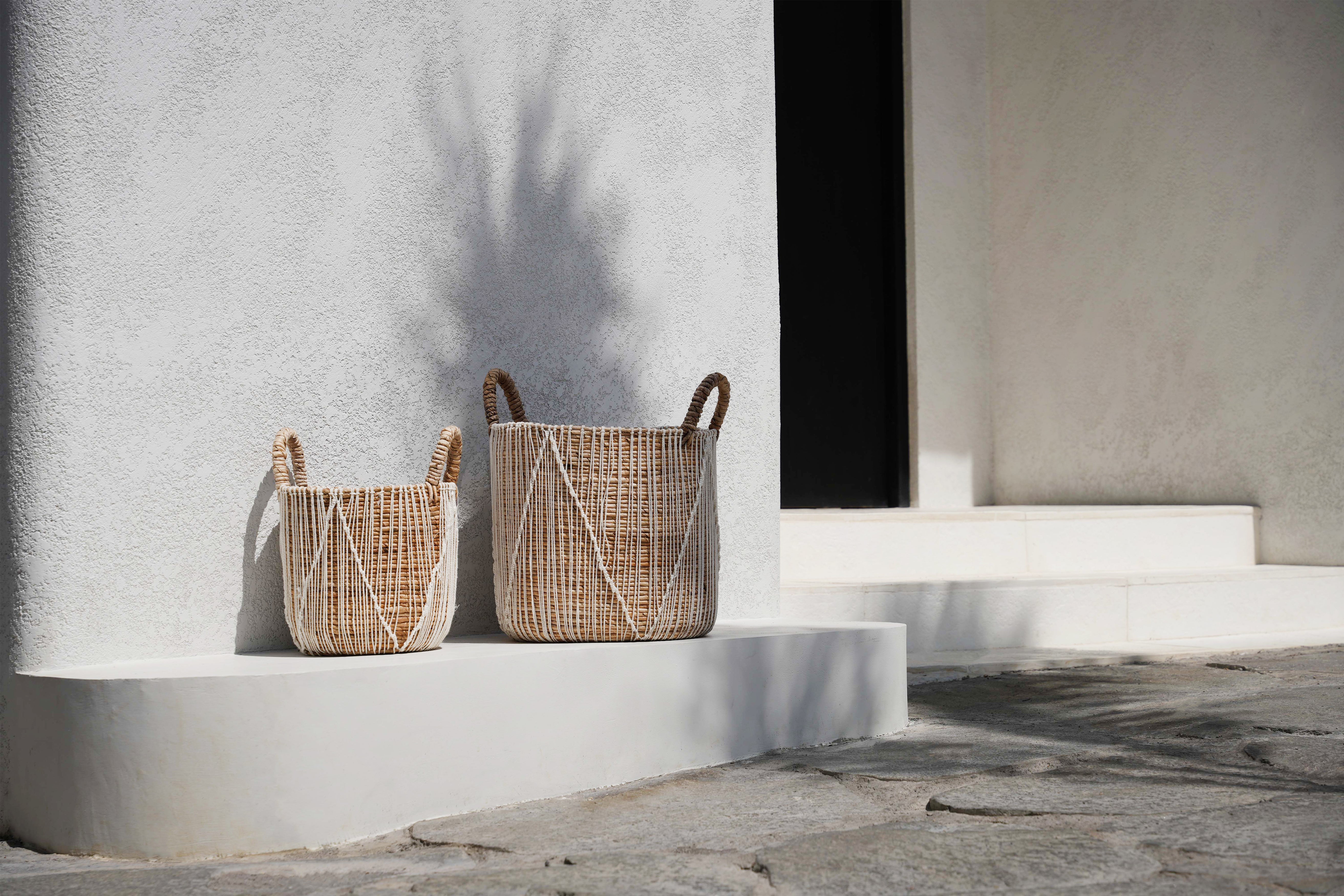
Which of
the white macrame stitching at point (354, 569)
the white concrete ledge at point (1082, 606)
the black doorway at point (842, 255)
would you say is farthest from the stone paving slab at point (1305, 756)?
the black doorway at point (842, 255)

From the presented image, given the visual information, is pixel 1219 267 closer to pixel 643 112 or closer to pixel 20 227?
pixel 643 112

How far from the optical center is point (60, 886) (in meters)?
1.95

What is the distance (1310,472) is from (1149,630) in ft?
3.63

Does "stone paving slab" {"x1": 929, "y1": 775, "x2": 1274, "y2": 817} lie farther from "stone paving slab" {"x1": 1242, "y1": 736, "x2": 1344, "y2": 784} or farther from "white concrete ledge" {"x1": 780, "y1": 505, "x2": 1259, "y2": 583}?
"white concrete ledge" {"x1": 780, "y1": 505, "x2": 1259, "y2": 583}

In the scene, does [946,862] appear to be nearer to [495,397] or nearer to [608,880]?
[608,880]

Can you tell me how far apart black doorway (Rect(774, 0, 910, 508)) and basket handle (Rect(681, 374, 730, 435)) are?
2.64m

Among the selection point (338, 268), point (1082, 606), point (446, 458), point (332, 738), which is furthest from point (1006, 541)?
point (332, 738)

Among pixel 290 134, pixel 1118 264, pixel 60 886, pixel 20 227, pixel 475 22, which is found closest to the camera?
pixel 60 886

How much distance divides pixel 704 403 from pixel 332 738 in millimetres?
1081

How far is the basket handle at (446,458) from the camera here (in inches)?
101

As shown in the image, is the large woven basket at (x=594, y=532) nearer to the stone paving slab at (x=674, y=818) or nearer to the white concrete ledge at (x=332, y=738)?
the white concrete ledge at (x=332, y=738)

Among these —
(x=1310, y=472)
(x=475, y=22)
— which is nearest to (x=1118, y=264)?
(x=1310, y=472)

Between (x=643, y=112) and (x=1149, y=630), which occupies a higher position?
(x=643, y=112)

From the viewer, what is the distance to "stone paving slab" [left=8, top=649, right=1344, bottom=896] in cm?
186
